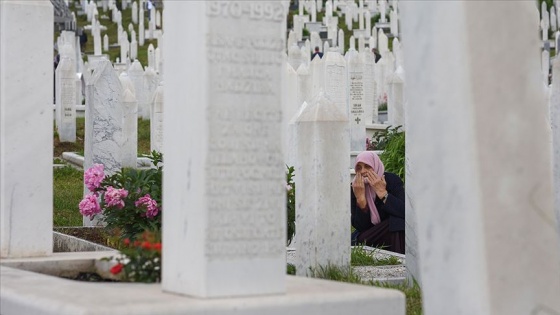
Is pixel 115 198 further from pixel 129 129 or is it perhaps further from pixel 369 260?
pixel 129 129

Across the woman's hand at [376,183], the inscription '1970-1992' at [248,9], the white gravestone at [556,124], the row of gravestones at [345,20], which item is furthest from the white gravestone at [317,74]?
the row of gravestones at [345,20]

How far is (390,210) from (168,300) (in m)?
4.92

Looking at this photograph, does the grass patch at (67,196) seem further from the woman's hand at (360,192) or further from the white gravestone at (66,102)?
the white gravestone at (66,102)

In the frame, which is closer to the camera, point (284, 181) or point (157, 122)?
point (284, 181)

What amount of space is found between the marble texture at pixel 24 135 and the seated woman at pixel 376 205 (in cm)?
341

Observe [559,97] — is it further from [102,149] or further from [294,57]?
[294,57]

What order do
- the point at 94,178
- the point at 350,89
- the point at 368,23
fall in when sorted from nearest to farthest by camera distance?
1. the point at 94,178
2. the point at 350,89
3. the point at 368,23

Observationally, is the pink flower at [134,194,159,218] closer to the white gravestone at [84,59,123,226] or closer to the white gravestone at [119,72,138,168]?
the white gravestone at [84,59,123,226]

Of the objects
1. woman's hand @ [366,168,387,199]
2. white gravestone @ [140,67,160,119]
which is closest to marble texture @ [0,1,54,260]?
woman's hand @ [366,168,387,199]

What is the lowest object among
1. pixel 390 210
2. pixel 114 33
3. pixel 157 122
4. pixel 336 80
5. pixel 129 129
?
pixel 390 210

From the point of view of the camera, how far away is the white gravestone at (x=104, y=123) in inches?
448

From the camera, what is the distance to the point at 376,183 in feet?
31.8

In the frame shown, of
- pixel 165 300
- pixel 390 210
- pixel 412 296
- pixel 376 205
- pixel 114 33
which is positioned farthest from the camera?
pixel 114 33

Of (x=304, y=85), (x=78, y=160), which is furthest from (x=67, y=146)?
(x=304, y=85)
